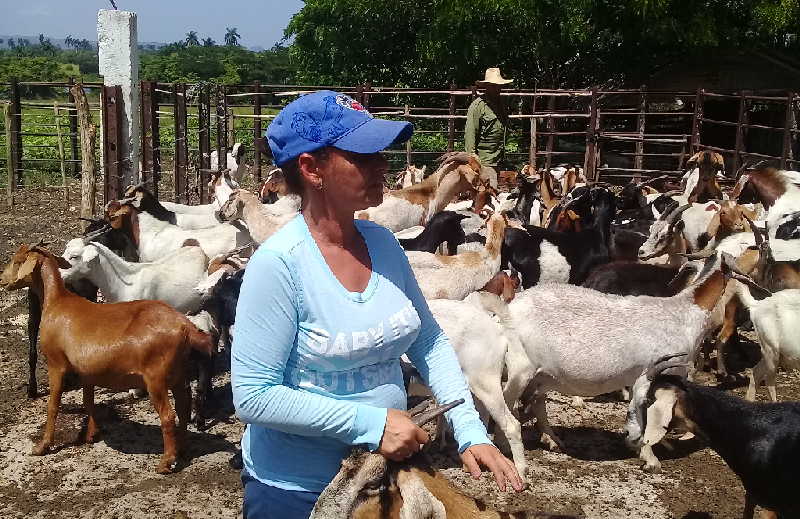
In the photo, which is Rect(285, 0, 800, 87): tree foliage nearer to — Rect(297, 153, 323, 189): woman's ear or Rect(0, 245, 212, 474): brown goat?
Rect(0, 245, 212, 474): brown goat

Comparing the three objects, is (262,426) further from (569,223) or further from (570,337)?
(569,223)

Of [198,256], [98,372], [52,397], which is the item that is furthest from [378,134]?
[198,256]

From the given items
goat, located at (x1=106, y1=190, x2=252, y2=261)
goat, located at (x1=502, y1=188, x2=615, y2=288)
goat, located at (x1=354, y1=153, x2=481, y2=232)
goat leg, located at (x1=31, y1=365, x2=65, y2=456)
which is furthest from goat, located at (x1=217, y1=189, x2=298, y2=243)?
goat leg, located at (x1=31, y1=365, x2=65, y2=456)

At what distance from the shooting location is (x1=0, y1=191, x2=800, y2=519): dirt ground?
510cm

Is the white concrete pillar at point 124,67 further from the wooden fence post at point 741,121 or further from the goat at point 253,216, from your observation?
the wooden fence post at point 741,121

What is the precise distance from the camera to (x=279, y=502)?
6.65 feet

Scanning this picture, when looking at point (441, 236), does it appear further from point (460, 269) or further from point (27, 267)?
point (27, 267)

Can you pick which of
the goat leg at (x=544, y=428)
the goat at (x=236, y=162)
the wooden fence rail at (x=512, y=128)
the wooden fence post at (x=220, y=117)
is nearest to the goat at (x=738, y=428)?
the goat leg at (x=544, y=428)

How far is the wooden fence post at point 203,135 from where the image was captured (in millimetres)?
13883

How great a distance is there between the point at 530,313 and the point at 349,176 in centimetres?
382

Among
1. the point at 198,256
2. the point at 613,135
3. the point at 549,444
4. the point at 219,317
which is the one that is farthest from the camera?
the point at 613,135

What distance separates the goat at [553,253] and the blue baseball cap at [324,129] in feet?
19.1

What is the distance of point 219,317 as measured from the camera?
6801 mm

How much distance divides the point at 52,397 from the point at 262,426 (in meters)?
4.31
